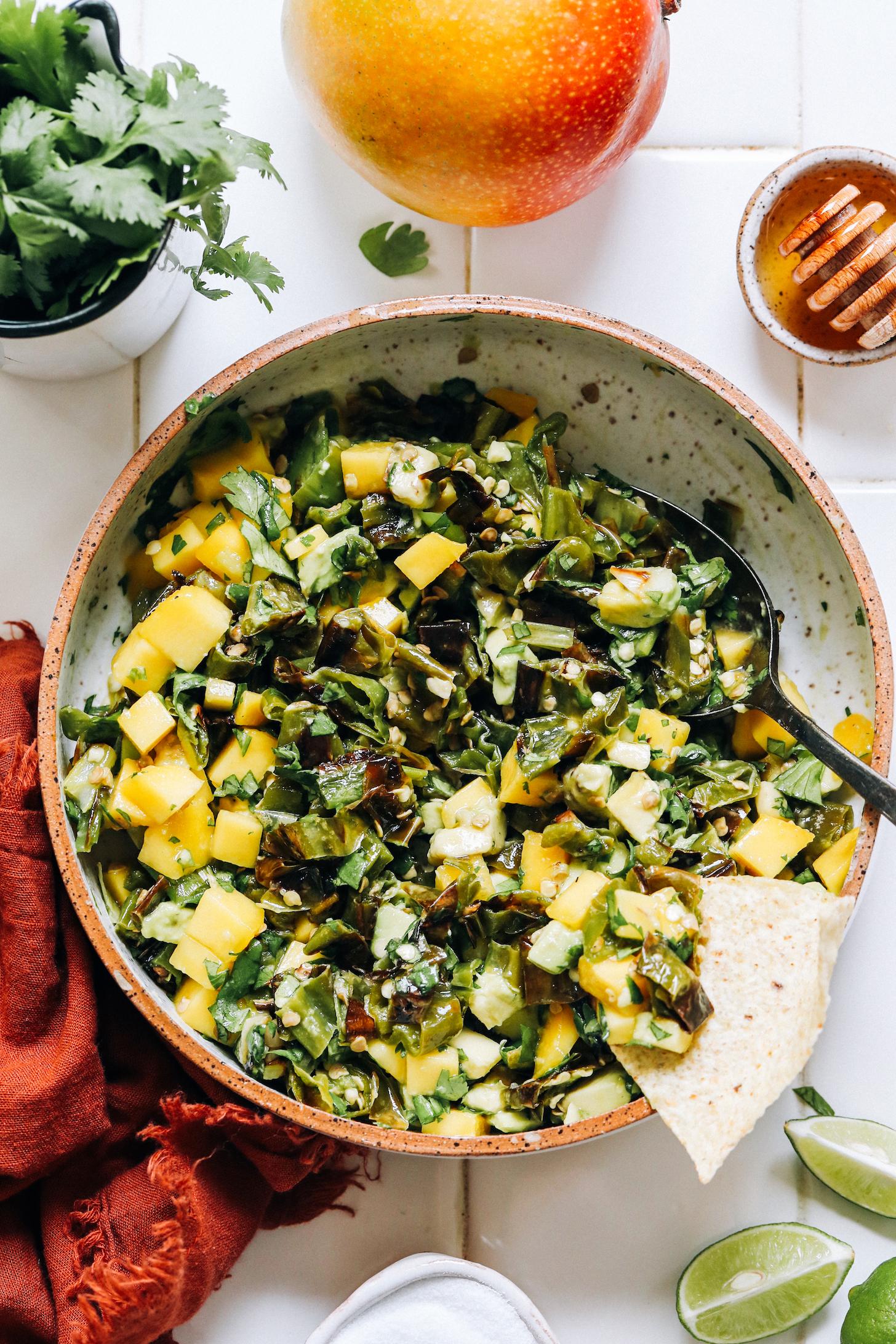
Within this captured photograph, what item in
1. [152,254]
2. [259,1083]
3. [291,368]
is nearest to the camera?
[152,254]

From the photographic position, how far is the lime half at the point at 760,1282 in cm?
225

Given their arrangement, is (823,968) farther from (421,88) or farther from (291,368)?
(421,88)

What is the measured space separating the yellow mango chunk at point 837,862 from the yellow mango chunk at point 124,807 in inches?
48.9

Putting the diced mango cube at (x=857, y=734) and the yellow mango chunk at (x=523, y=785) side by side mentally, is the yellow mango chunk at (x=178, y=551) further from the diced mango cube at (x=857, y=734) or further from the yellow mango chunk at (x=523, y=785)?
the diced mango cube at (x=857, y=734)

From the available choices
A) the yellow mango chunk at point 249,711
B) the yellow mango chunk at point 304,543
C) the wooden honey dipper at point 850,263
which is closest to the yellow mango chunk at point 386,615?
the yellow mango chunk at point 304,543

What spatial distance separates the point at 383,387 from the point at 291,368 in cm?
20

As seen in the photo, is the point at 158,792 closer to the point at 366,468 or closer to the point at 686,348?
the point at 366,468

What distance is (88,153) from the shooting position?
1.70 m

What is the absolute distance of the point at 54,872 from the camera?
2129mm

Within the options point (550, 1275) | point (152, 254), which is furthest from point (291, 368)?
point (550, 1275)

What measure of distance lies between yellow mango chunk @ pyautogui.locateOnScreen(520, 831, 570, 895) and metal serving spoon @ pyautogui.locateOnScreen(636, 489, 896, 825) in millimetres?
375

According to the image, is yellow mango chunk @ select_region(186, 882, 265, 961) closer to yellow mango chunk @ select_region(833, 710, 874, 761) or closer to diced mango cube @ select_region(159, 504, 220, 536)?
diced mango cube @ select_region(159, 504, 220, 536)

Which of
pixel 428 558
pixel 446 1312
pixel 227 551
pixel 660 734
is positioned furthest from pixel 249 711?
pixel 446 1312

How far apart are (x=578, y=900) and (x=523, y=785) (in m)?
0.24
